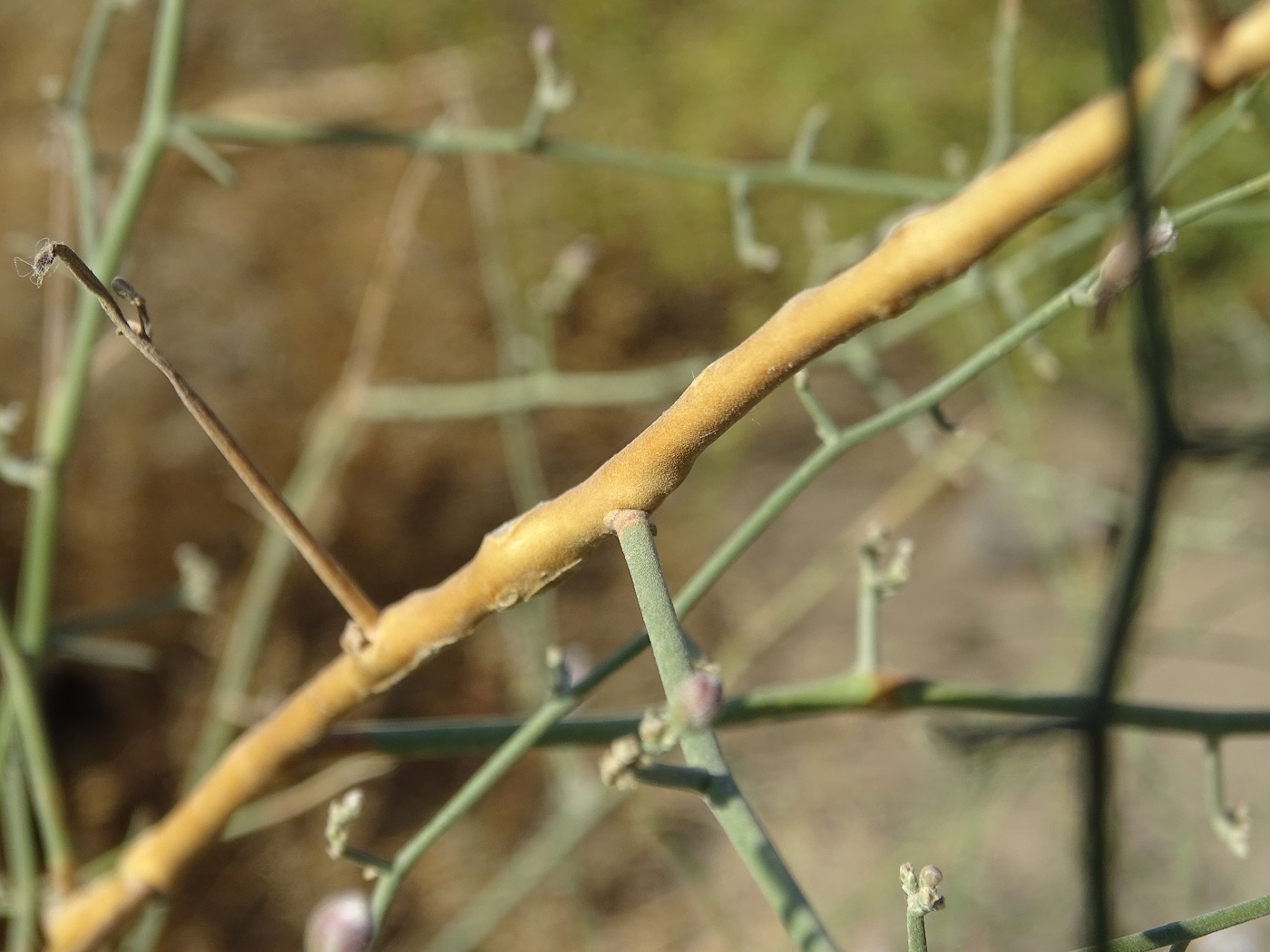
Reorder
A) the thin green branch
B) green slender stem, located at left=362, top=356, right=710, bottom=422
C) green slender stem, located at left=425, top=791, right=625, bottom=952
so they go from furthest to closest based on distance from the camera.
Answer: green slender stem, located at left=425, top=791, right=625, bottom=952, green slender stem, located at left=362, top=356, right=710, bottom=422, the thin green branch

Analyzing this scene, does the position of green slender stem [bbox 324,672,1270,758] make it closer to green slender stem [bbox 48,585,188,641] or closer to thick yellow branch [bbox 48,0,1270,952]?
thick yellow branch [bbox 48,0,1270,952]

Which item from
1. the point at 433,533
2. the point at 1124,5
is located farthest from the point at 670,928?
the point at 1124,5

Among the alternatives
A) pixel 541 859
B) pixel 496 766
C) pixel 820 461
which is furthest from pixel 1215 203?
pixel 541 859

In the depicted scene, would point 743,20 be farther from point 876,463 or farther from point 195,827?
point 195,827

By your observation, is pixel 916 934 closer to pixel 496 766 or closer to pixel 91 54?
pixel 496 766

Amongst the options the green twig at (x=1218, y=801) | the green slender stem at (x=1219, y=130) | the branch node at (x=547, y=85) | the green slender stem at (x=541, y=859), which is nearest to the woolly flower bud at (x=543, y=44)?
the branch node at (x=547, y=85)

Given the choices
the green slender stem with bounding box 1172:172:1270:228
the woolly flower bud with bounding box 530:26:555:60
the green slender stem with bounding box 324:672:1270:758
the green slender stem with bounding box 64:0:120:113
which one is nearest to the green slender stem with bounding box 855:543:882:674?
the green slender stem with bounding box 324:672:1270:758
